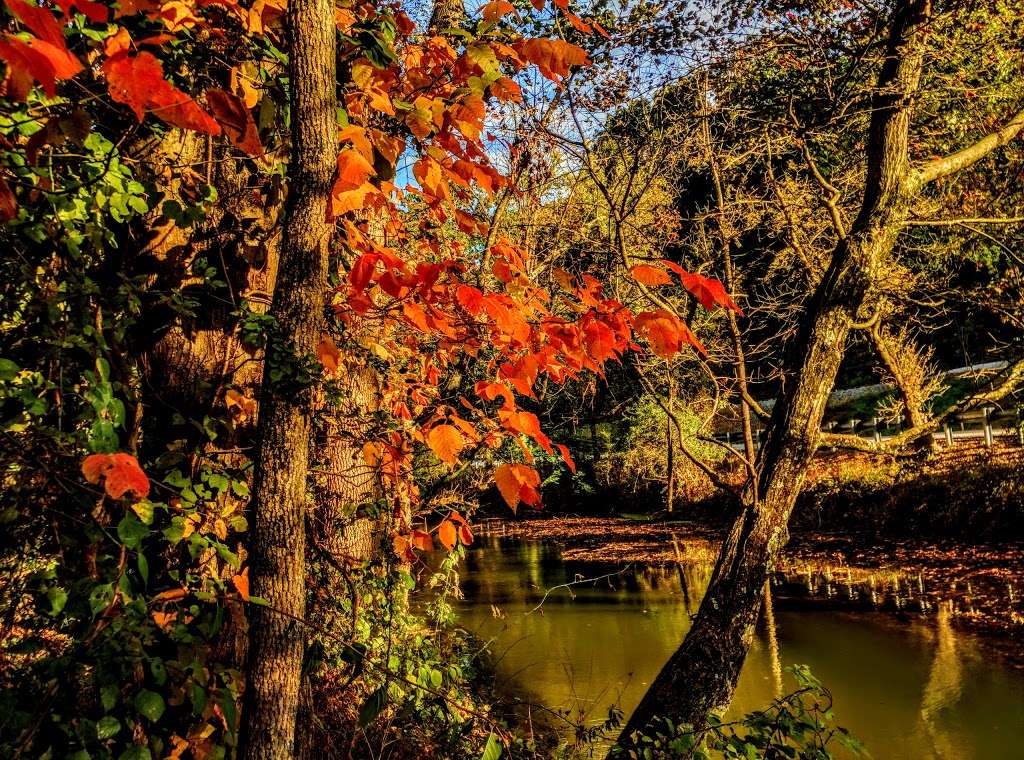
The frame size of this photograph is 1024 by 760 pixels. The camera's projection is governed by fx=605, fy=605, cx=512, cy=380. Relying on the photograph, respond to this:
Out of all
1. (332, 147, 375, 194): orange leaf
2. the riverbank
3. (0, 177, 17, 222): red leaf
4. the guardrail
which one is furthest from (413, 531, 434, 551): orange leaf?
the guardrail

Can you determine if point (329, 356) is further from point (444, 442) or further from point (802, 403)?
point (802, 403)

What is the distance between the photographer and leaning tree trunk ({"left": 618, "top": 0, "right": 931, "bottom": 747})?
3758mm

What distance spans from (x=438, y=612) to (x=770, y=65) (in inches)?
218

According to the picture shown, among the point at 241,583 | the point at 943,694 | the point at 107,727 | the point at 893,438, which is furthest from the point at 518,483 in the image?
the point at 943,694

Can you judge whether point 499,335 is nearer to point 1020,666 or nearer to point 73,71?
point 73,71

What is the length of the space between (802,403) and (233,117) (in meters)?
3.76

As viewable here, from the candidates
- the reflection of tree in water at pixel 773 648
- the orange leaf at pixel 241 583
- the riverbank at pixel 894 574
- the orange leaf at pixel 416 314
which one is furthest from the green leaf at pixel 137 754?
the reflection of tree in water at pixel 773 648

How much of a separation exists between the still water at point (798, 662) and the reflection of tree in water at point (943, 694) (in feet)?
0.03

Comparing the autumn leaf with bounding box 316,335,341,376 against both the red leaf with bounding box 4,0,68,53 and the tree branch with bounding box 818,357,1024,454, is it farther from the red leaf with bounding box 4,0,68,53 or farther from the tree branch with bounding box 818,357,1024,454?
the tree branch with bounding box 818,357,1024,454

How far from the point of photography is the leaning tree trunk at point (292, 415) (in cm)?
147

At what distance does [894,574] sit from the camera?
34.0 feet

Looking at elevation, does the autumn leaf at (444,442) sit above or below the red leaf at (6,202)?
below

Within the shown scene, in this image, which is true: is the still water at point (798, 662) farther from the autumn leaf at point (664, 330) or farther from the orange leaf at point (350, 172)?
the orange leaf at point (350, 172)

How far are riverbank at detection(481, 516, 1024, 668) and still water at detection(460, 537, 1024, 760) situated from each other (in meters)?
0.38
